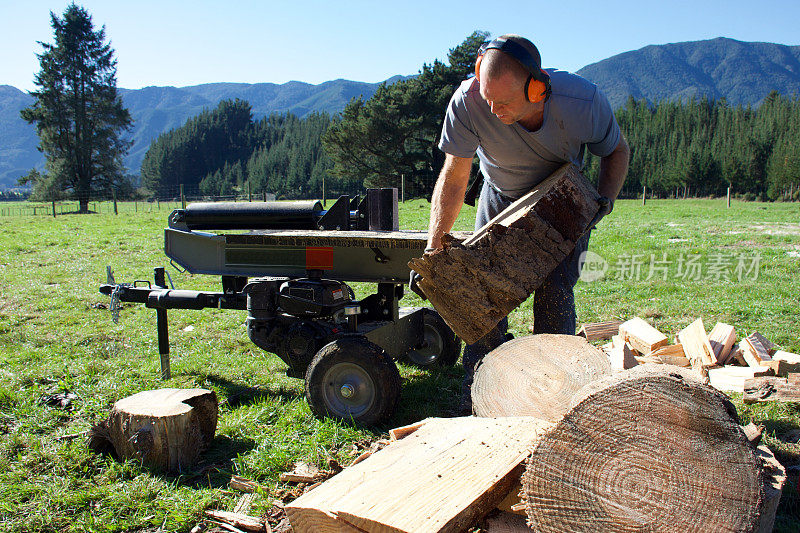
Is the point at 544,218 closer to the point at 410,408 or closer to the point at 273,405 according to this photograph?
the point at 410,408

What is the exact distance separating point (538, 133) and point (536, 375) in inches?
44.8

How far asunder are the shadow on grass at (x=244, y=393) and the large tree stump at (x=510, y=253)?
1.91m

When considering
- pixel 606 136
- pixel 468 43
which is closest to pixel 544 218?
pixel 606 136

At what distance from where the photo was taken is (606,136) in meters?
2.75

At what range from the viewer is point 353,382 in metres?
3.37

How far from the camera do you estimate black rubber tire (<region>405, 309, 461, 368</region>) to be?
4.67 m

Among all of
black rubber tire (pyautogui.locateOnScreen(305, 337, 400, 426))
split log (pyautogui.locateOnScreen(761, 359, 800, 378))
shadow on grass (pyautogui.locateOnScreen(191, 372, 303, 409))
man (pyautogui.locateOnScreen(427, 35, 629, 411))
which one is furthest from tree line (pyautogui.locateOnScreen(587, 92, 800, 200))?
black rubber tire (pyautogui.locateOnScreen(305, 337, 400, 426))

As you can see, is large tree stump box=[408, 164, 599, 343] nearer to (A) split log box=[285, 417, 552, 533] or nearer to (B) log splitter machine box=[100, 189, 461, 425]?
(A) split log box=[285, 417, 552, 533]

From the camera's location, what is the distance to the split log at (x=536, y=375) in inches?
95.8

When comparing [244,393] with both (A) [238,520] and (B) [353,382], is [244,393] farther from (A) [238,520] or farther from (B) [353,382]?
(A) [238,520]

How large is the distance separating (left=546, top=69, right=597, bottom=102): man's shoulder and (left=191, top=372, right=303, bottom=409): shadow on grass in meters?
2.66

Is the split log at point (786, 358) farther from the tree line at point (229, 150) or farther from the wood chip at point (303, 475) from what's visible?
the tree line at point (229, 150)

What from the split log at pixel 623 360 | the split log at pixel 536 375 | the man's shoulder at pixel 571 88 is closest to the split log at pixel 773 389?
the split log at pixel 623 360

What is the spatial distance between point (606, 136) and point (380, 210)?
1.59 meters
